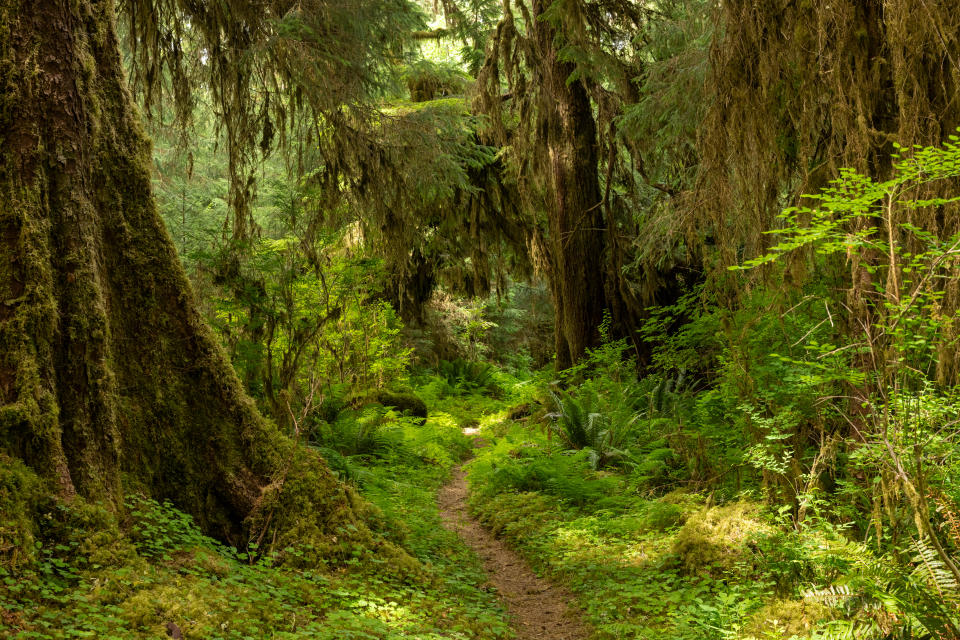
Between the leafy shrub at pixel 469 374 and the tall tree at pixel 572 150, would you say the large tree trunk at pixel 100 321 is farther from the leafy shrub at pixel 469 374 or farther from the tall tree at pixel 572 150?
the leafy shrub at pixel 469 374

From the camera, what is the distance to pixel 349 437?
880 cm

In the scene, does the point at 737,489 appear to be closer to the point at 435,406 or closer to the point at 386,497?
the point at 386,497

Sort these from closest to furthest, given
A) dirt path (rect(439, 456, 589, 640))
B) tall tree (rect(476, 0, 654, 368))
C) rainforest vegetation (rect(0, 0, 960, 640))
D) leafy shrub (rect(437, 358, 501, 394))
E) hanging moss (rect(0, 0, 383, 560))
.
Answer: rainforest vegetation (rect(0, 0, 960, 640)) < hanging moss (rect(0, 0, 383, 560)) < dirt path (rect(439, 456, 589, 640)) < tall tree (rect(476, 0, 654, 368)) < leafy shrub (rect(437, 358, 501, 394))

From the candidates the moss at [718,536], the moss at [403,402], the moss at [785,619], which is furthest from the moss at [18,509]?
the moss at [403,402]

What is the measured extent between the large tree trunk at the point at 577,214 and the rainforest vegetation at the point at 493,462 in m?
2.20

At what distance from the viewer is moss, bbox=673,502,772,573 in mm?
4172

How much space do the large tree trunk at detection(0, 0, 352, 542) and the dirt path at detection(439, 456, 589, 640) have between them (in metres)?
1.41

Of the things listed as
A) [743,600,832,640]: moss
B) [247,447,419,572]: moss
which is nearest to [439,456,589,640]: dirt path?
[247,447,419,572]: moss

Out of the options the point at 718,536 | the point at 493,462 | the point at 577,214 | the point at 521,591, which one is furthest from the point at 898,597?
the point at 577,214

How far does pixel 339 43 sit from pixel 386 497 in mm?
4389

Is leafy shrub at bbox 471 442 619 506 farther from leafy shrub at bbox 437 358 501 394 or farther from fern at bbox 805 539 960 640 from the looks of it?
leafy shrub at bbox 437 358 501 394

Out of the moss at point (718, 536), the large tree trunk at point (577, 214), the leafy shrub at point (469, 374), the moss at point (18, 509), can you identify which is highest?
the large tree trunk at point (577, 214)

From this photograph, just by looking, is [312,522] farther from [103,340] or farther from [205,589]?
[103,340]

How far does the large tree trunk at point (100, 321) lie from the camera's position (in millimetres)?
3322
